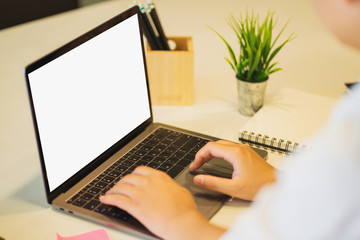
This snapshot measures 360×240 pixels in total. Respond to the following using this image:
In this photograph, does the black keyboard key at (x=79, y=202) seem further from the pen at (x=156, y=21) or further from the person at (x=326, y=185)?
the pen at (x=156, y=21)

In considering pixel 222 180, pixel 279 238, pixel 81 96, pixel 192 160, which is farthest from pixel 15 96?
pixel 279 238

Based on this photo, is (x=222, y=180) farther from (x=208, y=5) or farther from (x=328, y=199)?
(x=208, y=5)

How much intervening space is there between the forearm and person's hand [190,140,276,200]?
0.12m

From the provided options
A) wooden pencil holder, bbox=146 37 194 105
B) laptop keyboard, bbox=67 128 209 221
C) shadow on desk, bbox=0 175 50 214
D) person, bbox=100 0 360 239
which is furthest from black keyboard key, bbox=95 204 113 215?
wooden pencil holder, bbox=146 37 194 105

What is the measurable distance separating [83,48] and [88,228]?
1.02 feet

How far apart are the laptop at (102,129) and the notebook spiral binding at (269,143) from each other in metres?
0.08

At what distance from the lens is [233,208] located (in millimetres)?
815

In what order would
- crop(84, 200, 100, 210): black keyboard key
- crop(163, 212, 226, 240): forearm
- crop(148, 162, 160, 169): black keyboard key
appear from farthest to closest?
1. crop(148, 162, 160, 169): black keyboard key
2. crop(84, 200, 100, 210): black keyboard key
3. crop(163, 212, 226, 240): forearm

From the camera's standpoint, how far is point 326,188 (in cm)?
47

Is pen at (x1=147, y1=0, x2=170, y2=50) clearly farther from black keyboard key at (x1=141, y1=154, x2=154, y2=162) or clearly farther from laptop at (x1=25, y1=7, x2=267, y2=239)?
black keyboard key at (x1=141, y1=154, x2=154, y2=162)

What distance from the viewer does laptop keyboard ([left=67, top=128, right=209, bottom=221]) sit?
2.62 feet

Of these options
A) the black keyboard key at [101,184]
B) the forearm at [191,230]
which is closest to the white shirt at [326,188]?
the forearm at [191,230]

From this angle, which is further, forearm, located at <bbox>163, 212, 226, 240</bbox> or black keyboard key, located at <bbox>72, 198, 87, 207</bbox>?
Answer: black keyboard key, located at <bbox>72, 198, 87, 207</bbox>

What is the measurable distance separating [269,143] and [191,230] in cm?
37
